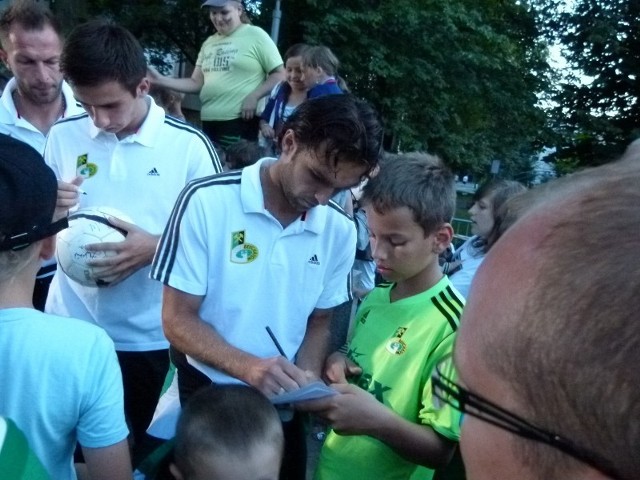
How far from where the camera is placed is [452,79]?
753 inches

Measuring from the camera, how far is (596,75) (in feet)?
76.0

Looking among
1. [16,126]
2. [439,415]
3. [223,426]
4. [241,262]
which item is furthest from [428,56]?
[223,426]

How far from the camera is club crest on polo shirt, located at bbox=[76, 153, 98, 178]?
3.03 m

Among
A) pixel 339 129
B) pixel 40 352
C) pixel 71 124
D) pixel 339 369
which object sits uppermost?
pixel 339 129

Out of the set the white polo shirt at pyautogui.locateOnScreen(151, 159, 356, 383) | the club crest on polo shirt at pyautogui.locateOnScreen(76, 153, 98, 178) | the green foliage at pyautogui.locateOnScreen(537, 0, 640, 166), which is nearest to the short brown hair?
the white polo shirt at pyautogui.locateOnScreen(151, 159, 356, 383)

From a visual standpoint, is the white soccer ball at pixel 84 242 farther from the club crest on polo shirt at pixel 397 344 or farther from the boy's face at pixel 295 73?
the boy's face at pixel 295 73

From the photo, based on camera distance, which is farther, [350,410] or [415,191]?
[415,191]

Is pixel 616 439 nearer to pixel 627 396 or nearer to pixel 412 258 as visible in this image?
pixel 627 396

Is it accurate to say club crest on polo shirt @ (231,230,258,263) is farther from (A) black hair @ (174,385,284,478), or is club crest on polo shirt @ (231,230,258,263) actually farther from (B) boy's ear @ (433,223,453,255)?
(B) boy's ear @ (433,223,453,255)

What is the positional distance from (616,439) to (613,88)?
82.7 feet

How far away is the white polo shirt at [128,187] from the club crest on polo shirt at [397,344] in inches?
46.7

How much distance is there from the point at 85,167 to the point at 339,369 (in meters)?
1.50

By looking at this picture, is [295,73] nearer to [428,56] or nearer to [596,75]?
[428,56]

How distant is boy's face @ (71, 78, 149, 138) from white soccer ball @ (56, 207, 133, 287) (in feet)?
1.40
